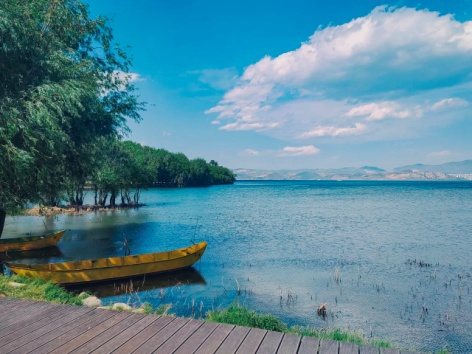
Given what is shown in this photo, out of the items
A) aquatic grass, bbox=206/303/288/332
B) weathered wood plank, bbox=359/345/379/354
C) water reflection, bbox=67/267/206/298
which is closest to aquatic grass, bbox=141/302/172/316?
aquatic grass, bbox=206/303/288/332

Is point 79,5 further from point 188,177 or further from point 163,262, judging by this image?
point 188,177

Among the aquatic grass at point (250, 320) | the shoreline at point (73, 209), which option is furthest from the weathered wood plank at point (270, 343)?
the shoreline at point (73, 209)

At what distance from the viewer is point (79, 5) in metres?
18.3

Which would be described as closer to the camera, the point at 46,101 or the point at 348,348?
the point at 348,348

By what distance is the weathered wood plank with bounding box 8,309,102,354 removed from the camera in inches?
215

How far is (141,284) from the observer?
1794 centimetres

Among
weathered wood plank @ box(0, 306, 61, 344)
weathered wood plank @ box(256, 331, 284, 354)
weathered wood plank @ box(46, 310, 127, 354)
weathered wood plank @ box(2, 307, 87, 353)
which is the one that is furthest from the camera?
weathered wood plank @ box(0, 306, 61, 344)

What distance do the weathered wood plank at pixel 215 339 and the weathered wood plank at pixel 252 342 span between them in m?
0.36

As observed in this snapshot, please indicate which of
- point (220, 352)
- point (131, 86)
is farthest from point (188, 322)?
point (131, 86)

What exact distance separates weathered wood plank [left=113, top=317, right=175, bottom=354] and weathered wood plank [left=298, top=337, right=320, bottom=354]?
2.41m

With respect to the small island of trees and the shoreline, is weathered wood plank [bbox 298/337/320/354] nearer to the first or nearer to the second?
the small island of trees

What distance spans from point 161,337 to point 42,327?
7.24 ft

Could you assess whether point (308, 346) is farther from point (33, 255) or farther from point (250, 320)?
point (33, 255)

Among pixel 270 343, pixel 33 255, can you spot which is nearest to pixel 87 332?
pixel 270 343
